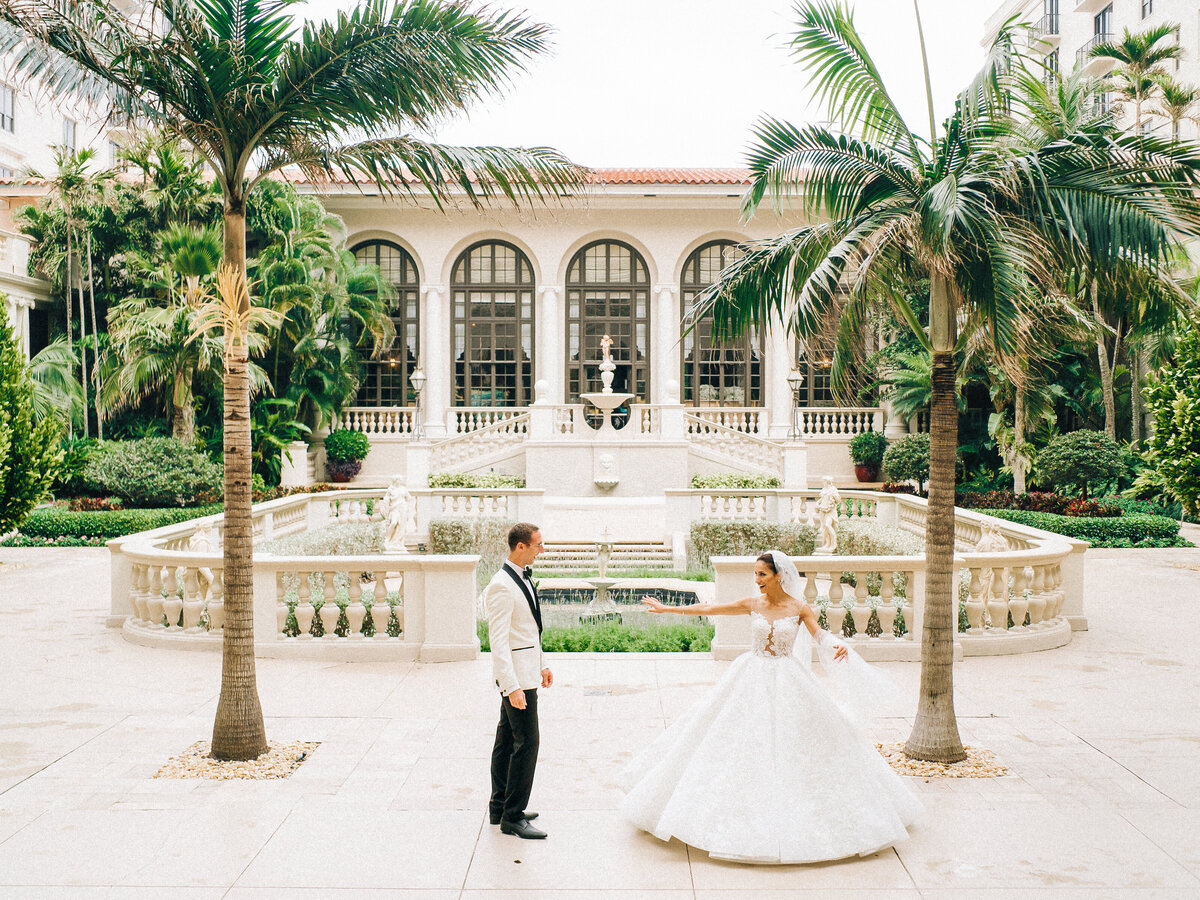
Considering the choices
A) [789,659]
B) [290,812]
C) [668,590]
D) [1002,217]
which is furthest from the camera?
[668,590]

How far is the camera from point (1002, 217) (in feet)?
20.0

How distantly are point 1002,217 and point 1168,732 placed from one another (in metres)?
3.96

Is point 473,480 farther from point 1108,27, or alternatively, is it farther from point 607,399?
point 1108,27

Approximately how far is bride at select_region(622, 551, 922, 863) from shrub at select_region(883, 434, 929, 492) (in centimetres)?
1987

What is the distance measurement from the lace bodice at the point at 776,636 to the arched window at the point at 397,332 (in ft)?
80.6

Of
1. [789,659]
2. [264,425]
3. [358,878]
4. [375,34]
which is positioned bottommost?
[358,878]

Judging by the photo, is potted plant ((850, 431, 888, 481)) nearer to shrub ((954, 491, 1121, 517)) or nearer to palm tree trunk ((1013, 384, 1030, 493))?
shrub ((954, 491, 1121, 517))

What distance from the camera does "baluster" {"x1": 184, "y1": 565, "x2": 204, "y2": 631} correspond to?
9867mm

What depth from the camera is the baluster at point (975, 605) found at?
9672 mm

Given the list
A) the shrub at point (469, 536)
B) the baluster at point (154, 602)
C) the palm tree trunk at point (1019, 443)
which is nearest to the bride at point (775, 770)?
the baluster at point (154, 602)

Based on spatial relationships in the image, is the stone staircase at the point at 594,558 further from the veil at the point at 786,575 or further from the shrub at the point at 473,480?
the veil at the point at 786,575

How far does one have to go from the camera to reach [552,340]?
28703 millimetres

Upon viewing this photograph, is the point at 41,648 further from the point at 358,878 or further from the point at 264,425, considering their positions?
the point at 264,425

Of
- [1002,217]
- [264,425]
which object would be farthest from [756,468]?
[1002,217]
